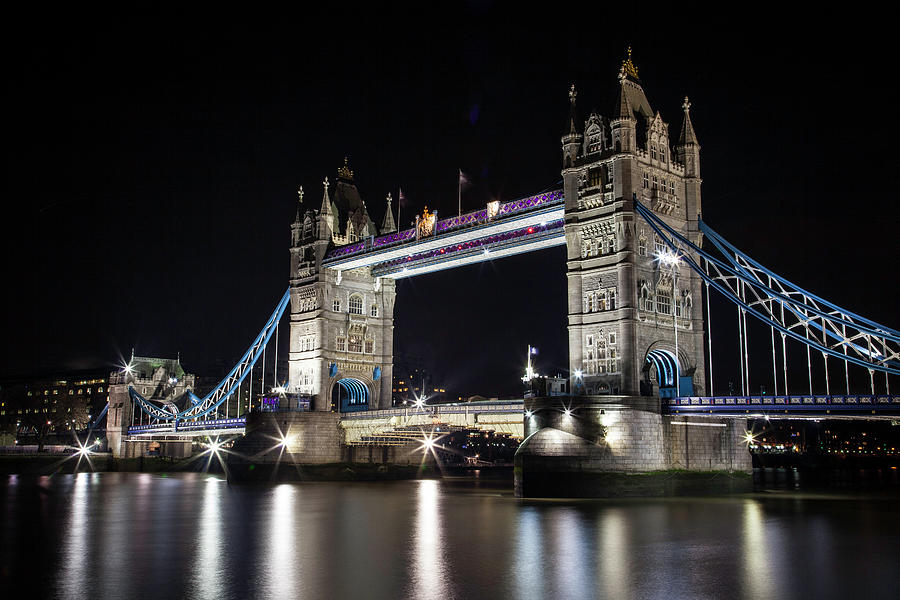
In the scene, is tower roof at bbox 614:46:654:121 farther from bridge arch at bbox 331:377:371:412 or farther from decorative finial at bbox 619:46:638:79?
bridge arch at bbox 331:377:371:412

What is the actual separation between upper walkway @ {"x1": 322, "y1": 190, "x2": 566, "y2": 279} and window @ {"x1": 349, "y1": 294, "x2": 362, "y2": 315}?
2717mm

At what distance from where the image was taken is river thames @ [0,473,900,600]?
1936cm

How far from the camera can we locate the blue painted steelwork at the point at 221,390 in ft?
240

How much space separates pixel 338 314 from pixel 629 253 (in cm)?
2815

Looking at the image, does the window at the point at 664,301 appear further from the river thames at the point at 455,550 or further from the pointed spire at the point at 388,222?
the pointed spire at the point at 388,222

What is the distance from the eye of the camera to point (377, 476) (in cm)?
6856

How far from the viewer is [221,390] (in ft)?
303

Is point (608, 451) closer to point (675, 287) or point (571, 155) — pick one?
point (675, 287)

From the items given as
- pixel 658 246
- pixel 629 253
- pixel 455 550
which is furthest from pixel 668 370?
pixel 455 550

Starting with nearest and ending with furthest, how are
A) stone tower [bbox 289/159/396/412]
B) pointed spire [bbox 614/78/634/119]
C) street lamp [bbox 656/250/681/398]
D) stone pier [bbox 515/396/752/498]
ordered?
stone pier [bbox 515/396/752/498] → street lamp [bbox 656/250/681/398] → pointed spire [bbox 614/78/634/119] → stone tower [bbox 289/159/396/412]

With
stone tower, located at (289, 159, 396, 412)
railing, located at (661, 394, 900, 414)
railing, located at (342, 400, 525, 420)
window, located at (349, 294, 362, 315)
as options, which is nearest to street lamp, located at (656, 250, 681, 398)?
railing, located at (661, 394, 900, 414)

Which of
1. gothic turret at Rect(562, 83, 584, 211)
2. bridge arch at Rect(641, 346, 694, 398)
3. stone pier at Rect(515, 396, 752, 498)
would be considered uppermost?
gothic turret at Rect(562, 83, 584, 211)

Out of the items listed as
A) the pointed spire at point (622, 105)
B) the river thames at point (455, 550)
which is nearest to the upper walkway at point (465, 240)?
the pointed spire at point (622, 105)

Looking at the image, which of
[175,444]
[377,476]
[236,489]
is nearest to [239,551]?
[236,489]
